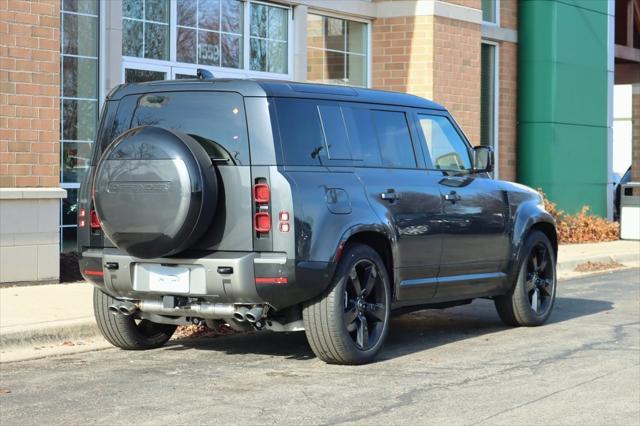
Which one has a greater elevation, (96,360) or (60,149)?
(60,149)

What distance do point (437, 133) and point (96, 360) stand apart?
133 inches

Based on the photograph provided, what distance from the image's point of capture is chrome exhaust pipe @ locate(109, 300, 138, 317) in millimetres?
8445

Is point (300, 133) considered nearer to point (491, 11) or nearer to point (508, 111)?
point (491, 11)

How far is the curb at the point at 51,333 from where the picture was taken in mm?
9039

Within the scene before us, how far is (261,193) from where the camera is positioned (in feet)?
26.0

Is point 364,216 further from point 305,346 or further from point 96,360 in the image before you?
point 96,360

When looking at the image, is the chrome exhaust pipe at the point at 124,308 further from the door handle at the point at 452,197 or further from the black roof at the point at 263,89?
the door handle at the point at 452,197

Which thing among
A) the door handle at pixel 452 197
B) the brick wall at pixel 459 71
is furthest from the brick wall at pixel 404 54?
the door handle at pixel 452 197

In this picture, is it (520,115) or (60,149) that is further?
(520,115)

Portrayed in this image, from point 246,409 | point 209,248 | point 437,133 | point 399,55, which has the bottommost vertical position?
point 246,409

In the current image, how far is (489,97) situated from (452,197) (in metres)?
12.5

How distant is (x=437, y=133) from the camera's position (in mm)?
9852

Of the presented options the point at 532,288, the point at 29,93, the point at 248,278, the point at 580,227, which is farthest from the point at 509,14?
the point at 248,278

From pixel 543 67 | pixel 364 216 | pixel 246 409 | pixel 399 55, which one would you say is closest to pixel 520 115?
pixel 543 67
